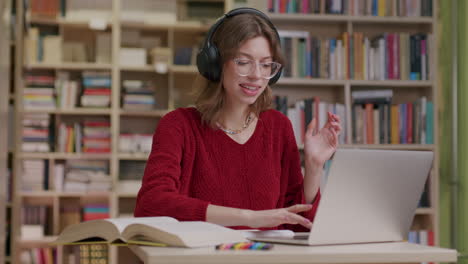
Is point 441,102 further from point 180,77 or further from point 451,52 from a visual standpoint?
point 180,77

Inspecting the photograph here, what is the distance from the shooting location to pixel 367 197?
1148 mm

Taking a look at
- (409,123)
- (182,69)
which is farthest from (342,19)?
(182,69)

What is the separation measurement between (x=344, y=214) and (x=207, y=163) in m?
0.64

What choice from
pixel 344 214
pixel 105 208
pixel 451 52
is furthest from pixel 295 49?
pixel 344 214

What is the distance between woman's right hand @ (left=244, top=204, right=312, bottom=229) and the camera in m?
1.19

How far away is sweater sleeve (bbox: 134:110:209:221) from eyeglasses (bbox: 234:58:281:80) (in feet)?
0.67

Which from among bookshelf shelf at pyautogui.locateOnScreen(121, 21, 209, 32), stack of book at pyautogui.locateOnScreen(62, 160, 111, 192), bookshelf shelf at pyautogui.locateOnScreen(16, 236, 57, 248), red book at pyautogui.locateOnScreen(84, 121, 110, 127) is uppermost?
bookshelf shelf at pyautogui.locateOnScreen(121, 21, 209, 32)

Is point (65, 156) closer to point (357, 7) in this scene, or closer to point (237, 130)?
point (357, 7)

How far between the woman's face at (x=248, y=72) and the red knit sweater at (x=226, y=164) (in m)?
0.12

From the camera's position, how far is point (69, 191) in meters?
4.87

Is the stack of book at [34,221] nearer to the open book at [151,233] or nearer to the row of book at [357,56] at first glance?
the row of book at [357,56]

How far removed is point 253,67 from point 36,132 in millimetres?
3508

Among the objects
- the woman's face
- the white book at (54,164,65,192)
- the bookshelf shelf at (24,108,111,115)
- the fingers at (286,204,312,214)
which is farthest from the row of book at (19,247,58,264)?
the fingers at (286,204,312,214)

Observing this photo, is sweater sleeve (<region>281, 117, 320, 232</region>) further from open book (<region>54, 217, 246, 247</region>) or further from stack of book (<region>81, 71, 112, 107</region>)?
stack of book (<region>81, 71, 112, 107</region>)
